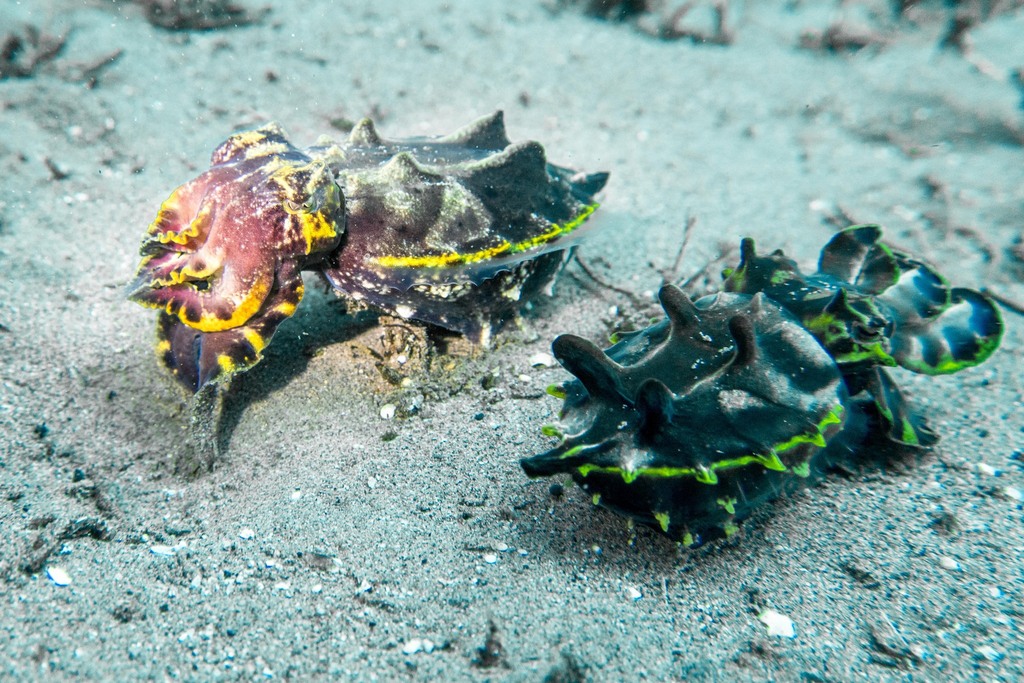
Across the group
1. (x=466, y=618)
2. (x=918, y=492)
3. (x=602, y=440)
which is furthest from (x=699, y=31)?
(x=466, y=618)

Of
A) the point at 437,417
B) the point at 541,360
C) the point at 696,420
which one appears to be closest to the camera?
the point at 696,420

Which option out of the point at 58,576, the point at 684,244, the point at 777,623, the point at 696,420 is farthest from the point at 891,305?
the point at 58,576

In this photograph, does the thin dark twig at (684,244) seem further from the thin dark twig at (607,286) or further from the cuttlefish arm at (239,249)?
the cuttlefish arm at (239,249)

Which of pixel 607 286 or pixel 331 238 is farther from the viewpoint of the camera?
pixel 607 286

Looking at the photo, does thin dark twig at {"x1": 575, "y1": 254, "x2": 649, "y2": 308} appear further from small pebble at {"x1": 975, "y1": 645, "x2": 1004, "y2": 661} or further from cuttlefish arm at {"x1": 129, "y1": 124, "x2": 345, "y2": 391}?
small pebble at {"x1": 975, "y1": 645, "x2": 1004, "y2": 661}

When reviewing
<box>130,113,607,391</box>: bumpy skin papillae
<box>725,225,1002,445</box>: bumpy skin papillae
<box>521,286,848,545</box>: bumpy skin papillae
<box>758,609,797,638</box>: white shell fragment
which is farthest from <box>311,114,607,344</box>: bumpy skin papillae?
<box>758,609,797,638</box>: white shell fragment

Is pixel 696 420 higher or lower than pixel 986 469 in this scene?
higher

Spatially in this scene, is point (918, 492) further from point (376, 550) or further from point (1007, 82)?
point (1007, 82)

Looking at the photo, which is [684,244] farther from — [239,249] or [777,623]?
[239,249]
